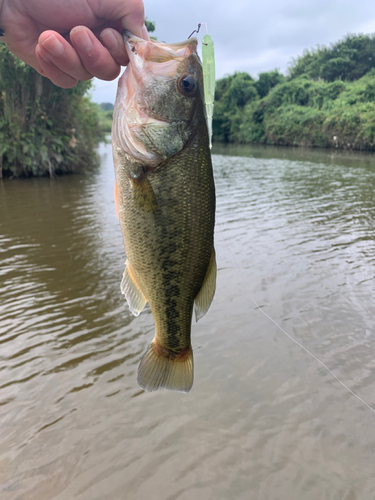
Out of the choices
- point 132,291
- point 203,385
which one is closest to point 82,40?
point 132,291

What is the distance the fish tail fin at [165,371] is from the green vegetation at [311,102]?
36816 mm

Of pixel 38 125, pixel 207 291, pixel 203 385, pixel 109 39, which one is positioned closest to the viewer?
pixel 109 39

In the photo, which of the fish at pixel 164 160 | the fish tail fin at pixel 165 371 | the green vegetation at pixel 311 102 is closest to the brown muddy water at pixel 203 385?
the fish tail fin at pixel 165 371

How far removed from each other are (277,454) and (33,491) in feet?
6.38

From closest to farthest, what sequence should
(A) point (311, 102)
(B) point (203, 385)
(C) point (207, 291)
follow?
(C) point (207, 291) → (B) point (203, 385) → (A) point (311, 102)

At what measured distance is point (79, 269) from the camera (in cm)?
640

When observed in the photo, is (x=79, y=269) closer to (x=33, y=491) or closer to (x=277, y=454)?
(x=33, y=491)

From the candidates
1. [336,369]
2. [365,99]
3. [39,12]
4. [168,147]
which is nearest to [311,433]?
[336,369]

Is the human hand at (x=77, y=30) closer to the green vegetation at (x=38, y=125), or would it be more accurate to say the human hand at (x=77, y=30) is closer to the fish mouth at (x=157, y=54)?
the fish mouth at (x=157, y=54)

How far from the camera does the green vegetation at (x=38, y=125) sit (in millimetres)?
15969

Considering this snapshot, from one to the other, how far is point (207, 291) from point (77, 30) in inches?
49.2

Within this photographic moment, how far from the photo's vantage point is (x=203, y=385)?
369 centimetres

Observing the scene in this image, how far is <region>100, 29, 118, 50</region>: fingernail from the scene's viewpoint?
154 centimetres

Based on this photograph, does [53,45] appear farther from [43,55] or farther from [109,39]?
[109,39]
